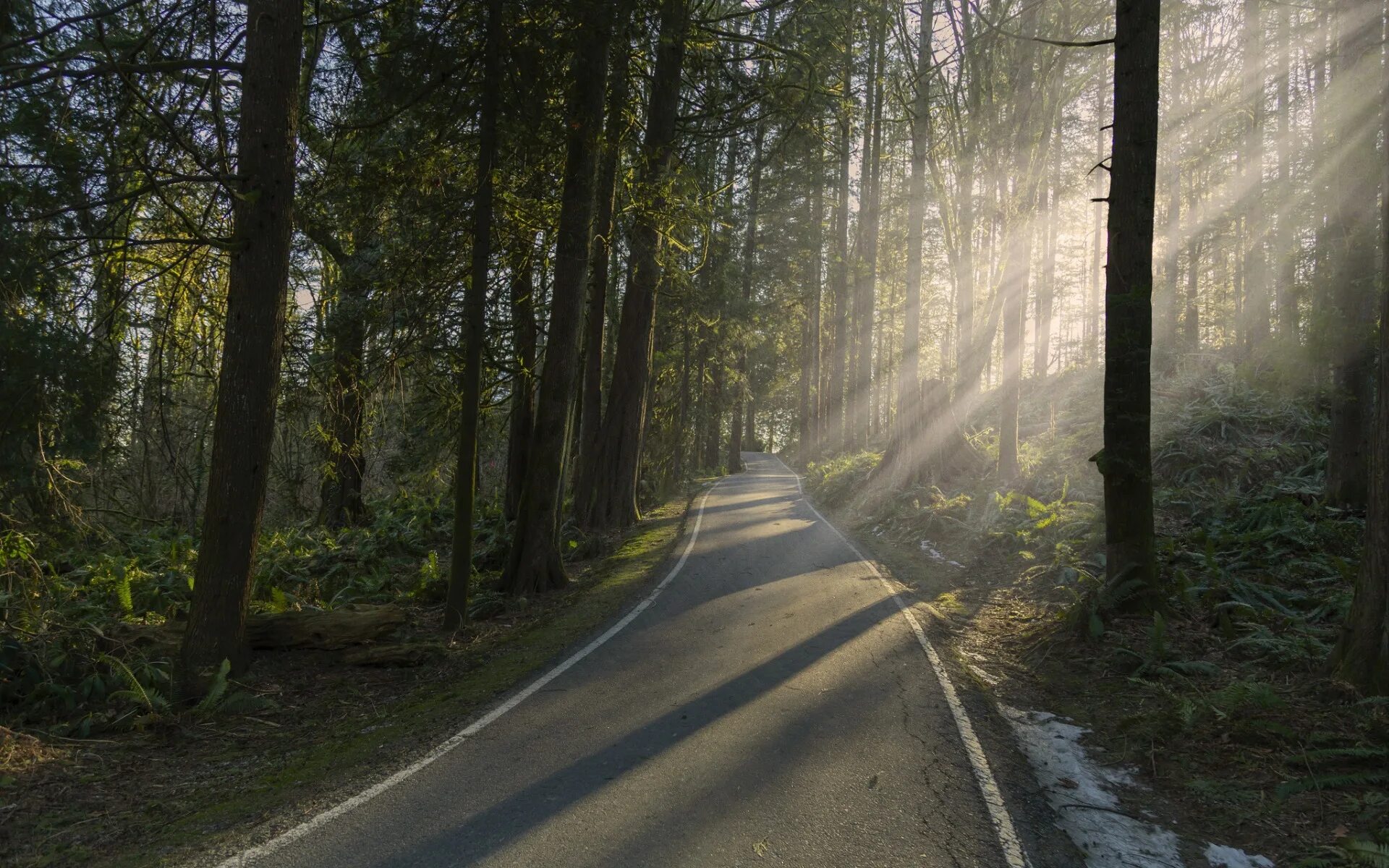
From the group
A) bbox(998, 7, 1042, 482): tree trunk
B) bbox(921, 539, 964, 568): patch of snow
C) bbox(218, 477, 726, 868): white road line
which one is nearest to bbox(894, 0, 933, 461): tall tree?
bbox(998, 7, 1042, 482): tree trunk

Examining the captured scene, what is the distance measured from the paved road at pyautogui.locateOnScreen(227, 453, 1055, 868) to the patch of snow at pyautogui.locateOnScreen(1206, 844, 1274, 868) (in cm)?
121

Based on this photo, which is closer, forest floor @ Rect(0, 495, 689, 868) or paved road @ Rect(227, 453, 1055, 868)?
paved road @ Rect(227, 453, 1055, 868)

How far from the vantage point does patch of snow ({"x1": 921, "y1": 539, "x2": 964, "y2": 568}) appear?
47.1 ft

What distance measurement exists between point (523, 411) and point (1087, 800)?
11.7 m

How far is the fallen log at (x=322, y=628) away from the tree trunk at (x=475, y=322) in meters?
0.96

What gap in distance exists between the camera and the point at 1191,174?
31609 mm

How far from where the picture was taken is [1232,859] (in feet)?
14.1

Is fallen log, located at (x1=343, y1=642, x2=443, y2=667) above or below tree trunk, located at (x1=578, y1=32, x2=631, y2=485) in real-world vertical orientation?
below

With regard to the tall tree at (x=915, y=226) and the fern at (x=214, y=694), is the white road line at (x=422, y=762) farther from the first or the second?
the tall tree at (x=915, y=226)

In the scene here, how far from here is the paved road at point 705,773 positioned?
13.3 feet

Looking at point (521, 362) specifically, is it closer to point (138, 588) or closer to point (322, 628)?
point (322, 628)

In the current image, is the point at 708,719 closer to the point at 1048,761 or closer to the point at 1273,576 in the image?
the point at 1048,761

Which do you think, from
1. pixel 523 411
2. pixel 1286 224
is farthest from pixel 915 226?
pixel 523 411

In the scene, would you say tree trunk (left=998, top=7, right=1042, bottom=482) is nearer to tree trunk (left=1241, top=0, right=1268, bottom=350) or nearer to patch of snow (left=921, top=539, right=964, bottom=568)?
patch of snow (left=921, top=539, right=964, bottom=568)
